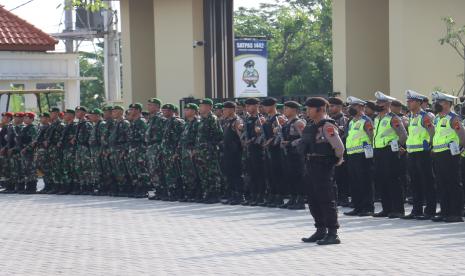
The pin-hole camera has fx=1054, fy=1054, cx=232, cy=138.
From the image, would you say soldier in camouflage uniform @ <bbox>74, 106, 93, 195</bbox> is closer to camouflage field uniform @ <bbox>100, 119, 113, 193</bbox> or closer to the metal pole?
camouflage field uniform @ <bbox>100, 119, 113, 193</bbox>

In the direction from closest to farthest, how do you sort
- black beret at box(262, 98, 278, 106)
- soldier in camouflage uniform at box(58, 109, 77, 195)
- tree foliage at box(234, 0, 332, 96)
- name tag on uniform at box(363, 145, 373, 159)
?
name tag on uniform at box(363, 145, 373, 159) → black beret at box(262, 98, 278, 106) → soldier in camouflage uniform at box(58, 109, 77, 195) → tree foliage at box(234, 0, 332, 96)

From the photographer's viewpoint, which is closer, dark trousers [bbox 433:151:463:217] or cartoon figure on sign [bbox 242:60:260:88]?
dark trousers [bbox 433:151:463:217]

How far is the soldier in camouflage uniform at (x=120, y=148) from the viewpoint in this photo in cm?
2081

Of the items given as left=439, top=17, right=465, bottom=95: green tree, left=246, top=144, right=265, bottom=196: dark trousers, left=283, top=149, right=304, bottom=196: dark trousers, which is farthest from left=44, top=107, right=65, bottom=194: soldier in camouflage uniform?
left=439, top=17, right=465, bottom=95: green tree

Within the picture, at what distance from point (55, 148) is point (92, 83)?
44488mm

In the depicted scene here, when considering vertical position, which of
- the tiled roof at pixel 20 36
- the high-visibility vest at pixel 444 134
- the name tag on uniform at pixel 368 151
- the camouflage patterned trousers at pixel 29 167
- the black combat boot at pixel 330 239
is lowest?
the black combat boot at pixel 330 239

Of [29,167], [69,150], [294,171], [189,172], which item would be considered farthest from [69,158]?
[294,171]

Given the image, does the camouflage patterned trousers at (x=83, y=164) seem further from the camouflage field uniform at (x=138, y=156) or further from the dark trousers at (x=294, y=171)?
the dark trousers at (x=294, y=171)

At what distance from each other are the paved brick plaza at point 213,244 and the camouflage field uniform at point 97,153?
3.74 m

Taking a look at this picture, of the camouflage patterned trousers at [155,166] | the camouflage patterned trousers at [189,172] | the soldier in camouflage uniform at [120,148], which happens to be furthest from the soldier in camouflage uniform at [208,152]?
the soldier in camouflage uniform at [120,148]

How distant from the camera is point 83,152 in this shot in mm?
21891

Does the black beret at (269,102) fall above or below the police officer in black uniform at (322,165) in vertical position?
above

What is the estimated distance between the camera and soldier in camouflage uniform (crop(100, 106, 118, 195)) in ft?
69.6

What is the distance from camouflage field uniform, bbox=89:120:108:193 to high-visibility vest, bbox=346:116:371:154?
7.00 meters
